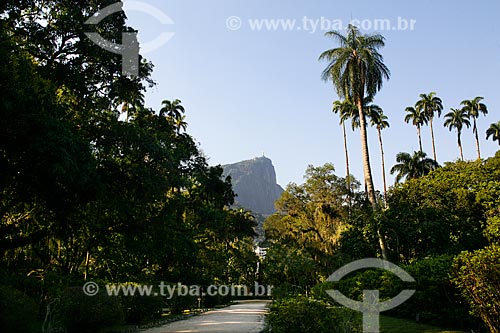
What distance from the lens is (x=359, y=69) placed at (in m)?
23.8

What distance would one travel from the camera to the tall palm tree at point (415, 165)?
44.9 m

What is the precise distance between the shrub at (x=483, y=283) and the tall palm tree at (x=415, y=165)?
36.3 meters

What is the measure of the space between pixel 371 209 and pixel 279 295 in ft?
44.2

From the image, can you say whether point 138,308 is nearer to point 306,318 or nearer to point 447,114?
point 306,318

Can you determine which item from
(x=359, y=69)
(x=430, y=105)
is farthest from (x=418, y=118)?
(x=359, y=69)

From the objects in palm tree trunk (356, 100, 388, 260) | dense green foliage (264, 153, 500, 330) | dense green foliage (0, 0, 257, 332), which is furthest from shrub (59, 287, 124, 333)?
palm tree trunk (356, 100, 388, 260)

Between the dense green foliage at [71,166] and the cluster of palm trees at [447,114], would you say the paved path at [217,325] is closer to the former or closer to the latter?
the dense green foliage at [71,166]

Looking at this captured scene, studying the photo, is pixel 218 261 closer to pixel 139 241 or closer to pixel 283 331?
pixel 139 241

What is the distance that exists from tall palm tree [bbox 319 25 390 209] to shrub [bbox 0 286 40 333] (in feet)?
58.1

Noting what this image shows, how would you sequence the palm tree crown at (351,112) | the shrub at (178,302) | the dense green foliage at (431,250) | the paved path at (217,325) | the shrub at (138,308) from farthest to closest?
the palm tree crown at (351,112) < the shrub at (178,302) < the shrub at (138,308) < the paved path at (217,325) < the dense green foliage at (431,250)

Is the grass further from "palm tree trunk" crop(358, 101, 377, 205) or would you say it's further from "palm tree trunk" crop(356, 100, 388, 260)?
"palm tree trunk" crop(358, 101, 377, 205)

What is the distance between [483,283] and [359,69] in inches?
653
